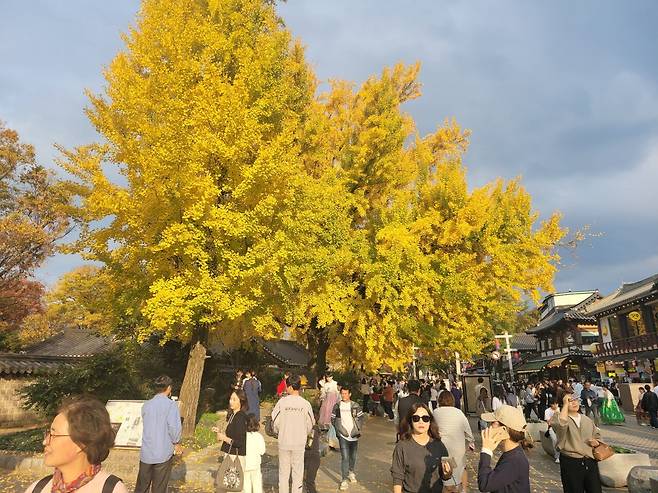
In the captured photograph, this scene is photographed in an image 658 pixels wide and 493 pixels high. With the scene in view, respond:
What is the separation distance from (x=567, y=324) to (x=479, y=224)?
28.7 meters

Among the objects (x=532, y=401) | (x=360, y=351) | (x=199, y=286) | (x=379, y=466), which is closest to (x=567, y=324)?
(x=532, y=401)

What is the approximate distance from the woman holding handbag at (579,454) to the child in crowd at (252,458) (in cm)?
342

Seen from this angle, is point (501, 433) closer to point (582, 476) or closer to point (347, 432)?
point (582, 476)

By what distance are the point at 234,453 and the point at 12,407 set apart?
15.8 m

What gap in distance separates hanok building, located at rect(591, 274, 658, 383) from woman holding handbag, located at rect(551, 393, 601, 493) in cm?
2355

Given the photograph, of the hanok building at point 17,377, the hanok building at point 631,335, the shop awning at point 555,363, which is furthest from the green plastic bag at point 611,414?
the shop awning at point 555,363

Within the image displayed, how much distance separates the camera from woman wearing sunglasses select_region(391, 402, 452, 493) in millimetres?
3527

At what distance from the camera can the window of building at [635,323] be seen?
26.5m

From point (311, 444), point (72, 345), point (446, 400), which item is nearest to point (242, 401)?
point (311, 444)

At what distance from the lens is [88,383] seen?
12.6 meters

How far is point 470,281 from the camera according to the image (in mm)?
13227

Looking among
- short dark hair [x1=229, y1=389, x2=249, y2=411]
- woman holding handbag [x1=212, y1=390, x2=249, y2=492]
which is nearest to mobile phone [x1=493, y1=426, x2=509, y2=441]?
woman holding handbag [x1=212, y1=390, x2=249, y2=492]

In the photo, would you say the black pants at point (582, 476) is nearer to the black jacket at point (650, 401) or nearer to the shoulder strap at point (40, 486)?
the shoulder strap at point (40, 486)

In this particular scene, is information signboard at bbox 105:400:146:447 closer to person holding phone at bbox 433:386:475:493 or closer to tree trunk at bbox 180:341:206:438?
tree trunk at bbox 180:341:206:438
